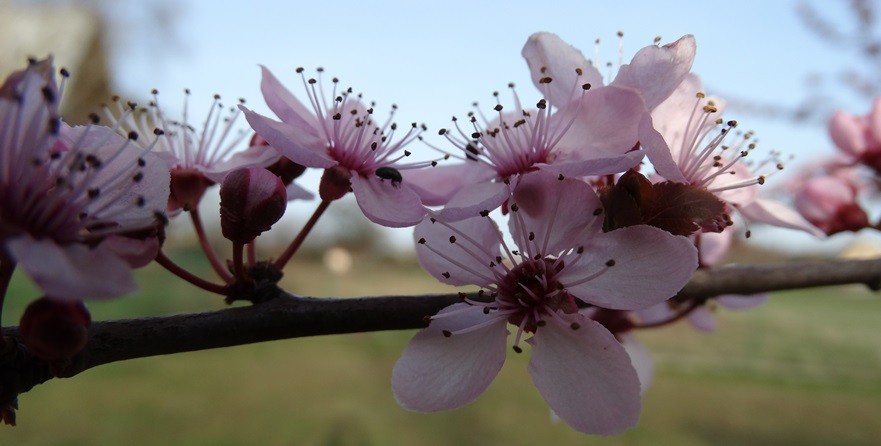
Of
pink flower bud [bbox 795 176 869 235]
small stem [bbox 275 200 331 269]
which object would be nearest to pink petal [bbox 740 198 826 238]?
pink flower bud [bbox 795 176 869 235]

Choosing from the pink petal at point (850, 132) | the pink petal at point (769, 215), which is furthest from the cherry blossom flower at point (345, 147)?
the pink petal at point (850, 132)

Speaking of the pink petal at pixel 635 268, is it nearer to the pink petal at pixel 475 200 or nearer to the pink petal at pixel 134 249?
the pink petal at pixel 475 200

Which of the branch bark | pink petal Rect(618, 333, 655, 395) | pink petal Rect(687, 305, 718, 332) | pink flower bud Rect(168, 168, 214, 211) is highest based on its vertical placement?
pink flower bud Rect(168, 168, 214, 211)

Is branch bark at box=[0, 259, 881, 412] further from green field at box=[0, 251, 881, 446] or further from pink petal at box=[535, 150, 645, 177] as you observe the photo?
green field at box=[0, 251, 881, 446]

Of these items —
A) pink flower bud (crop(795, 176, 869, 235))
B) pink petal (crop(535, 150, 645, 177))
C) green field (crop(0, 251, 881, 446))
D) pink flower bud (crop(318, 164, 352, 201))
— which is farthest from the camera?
green field (crop(0, 251, 881, 446))

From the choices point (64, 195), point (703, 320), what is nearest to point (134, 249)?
point (64, 195)

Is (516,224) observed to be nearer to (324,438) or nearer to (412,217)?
(412,217)

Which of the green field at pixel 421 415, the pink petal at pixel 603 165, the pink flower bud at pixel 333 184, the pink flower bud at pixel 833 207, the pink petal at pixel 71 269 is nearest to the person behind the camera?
the pink petal at pixel 71 269

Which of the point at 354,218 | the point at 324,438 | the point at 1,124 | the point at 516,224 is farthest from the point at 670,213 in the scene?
the point at 354,218
